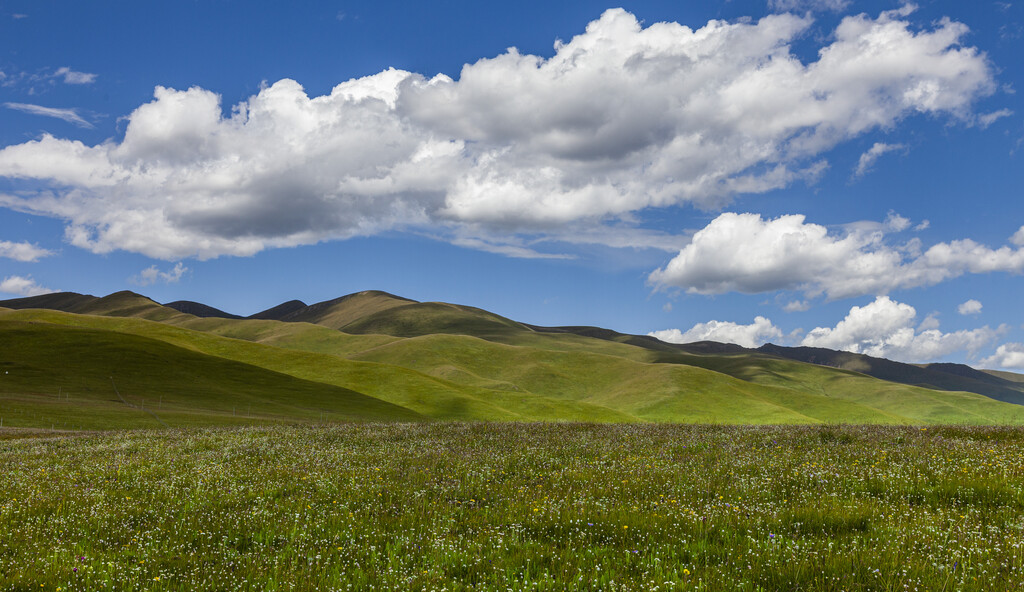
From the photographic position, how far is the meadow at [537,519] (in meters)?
6.75

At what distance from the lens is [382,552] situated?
7.87m

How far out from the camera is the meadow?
6.75 metres

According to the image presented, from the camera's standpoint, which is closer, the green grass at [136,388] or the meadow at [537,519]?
the meadow at [537,519]

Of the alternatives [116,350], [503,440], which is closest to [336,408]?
[116,350]

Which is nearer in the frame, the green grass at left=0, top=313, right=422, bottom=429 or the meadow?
the meadow

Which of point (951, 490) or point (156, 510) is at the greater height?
point (951, 490)

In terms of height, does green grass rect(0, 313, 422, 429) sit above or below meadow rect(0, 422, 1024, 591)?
below

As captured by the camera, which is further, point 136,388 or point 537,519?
point 136,388

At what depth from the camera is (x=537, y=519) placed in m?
9.24

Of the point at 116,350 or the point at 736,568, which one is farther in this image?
the point at 116,350

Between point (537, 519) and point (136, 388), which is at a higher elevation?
point (537, 519)

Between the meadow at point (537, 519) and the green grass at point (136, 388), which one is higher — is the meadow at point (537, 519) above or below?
above

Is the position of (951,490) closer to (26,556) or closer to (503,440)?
(503,440)

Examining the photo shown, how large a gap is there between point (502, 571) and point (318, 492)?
6278 mm
